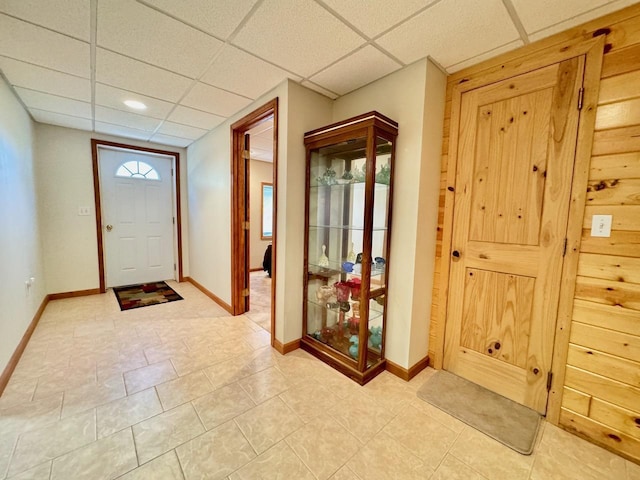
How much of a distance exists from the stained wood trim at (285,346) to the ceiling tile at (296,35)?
7.41 ft

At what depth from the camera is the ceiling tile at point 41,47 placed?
1.59 meters

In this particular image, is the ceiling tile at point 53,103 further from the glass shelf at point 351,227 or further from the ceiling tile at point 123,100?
the glass shelf at point 351,227

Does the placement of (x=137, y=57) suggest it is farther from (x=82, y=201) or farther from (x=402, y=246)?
(x=82, y=201)

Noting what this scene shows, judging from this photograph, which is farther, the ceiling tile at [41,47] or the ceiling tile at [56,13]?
the ceiling tile at [41,47]

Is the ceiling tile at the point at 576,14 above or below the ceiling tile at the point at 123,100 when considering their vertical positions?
above

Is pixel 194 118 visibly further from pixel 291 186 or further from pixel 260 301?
pixel 260 301

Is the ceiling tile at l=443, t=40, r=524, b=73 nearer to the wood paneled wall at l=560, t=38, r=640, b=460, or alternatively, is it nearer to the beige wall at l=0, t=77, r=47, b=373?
the wood paneled wall at l=560, t=38, r=640, b=460

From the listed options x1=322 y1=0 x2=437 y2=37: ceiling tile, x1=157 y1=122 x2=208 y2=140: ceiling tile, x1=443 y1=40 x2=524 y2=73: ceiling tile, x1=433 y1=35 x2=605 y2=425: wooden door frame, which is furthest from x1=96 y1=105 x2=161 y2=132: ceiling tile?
x1=433 y1=35 x2=605 y2=425: wooden door frame

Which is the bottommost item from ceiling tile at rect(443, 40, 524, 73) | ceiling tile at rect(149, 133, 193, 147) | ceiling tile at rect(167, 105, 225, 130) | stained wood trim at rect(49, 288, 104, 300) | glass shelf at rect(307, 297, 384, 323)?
stained wood trim at rect(49, 288, 104, 300)

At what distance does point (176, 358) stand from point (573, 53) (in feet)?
11.3

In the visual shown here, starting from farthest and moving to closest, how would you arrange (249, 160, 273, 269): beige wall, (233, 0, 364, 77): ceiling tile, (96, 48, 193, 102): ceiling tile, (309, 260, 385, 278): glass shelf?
(249, 160, 273, 269): beige wall < (309, 260, 385, 278): glass shelf < (96, 48, 193, 102): ceiling tile < (233, 0, 364, 77): ceiling tile

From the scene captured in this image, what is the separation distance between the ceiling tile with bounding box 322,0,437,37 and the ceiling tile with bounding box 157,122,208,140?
2637 millimetres

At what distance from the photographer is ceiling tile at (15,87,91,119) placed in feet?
8.21

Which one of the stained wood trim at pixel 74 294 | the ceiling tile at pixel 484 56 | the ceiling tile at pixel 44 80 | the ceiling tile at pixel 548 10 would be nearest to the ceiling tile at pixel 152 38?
the ceiling tile at pixel 44 80
